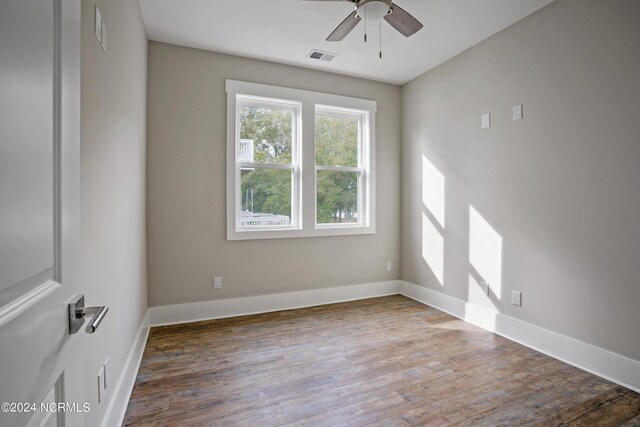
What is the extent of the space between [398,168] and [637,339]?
116 inches

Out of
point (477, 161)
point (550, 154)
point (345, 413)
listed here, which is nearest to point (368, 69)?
point (477, 161)

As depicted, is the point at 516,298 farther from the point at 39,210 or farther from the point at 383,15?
the point at 39,210

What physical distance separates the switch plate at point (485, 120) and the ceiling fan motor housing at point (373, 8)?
1.54 metres

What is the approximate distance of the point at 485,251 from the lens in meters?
3.33

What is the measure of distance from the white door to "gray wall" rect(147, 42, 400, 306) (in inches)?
105

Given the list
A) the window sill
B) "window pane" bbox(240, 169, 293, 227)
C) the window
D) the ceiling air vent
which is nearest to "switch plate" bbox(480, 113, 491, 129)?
the window

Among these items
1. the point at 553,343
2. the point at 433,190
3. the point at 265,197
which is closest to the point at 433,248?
the point at 433,190

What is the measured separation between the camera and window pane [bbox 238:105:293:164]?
149 inches

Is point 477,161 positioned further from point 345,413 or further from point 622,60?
point 345,413

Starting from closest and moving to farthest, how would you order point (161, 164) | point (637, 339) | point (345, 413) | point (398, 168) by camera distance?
point (345, 413)
point (637, 339)
point (161, 164)
point (398, 168)

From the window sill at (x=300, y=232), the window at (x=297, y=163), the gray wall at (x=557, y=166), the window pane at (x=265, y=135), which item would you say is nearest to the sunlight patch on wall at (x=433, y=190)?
the gray wall at (x=557, y=166)

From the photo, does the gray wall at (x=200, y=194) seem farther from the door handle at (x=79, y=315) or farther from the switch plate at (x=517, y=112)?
the door handle at (x=79, y=315)

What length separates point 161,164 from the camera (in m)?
3.38

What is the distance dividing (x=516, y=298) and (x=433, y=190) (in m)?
1.50
